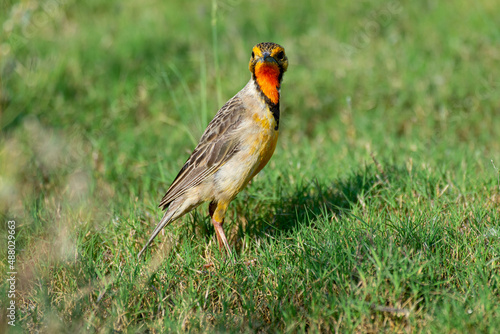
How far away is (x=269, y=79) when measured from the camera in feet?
15.5

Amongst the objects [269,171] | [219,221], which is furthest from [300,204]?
[219,221]

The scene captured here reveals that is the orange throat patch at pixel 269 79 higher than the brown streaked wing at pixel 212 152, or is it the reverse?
the orange throat patch at pixel 269 79

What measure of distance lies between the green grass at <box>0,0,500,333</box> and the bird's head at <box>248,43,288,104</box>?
0.96 metres

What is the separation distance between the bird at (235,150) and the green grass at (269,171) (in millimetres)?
321

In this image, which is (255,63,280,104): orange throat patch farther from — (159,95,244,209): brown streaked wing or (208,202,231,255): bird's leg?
(208,202,231,255): bird's leg

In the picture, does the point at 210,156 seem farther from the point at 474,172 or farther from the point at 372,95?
the point at 372,95

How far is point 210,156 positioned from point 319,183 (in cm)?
131

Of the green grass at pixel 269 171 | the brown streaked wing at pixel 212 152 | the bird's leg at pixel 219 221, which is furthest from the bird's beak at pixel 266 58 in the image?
the bird's leg at pixel 219 221

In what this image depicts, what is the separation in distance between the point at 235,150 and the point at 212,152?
0.85 feet

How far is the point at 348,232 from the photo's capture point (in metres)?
4.20

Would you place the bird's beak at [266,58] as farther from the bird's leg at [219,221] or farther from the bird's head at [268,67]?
the bird's leg at [219,221]

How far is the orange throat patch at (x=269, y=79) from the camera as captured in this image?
4.70m

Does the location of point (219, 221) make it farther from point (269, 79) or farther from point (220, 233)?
point (269, 79)

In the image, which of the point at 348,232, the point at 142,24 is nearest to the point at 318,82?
the point at 142,24
